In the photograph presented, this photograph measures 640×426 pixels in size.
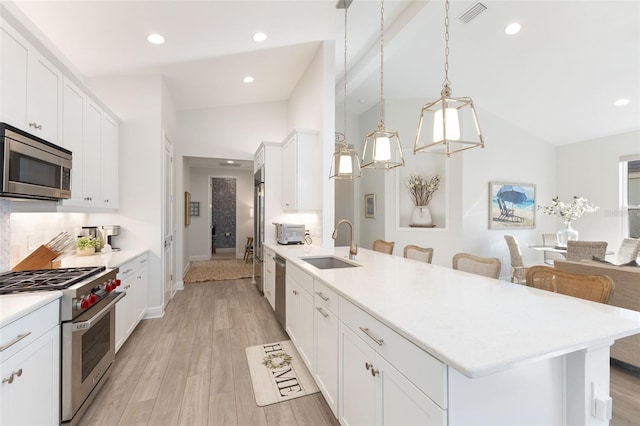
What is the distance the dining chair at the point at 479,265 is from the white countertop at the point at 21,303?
2.68 meters

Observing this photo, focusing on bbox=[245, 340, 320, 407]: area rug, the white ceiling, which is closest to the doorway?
the white ceiling

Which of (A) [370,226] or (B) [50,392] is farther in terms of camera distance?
(A) [370,226]

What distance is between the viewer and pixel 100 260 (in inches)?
108

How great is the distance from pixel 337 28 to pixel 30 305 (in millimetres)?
3762

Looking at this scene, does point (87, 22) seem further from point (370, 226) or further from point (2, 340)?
point (370, 226)

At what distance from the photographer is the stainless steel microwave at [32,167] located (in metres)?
1.70

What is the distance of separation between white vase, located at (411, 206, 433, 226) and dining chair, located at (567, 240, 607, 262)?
2349 millimetres

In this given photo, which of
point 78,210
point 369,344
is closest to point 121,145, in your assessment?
point 78,210

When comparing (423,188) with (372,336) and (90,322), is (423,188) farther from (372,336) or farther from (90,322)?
(90,322)

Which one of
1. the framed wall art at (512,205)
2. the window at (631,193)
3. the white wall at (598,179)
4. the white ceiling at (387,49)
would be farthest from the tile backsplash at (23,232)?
the window at (631,193)

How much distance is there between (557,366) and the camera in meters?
1.17

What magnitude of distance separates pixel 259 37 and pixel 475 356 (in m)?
3.66

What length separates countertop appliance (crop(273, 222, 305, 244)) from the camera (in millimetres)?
4109

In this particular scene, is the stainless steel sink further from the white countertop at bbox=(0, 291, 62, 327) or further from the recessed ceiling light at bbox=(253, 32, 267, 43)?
the recessed ceiling light at bbox=(253, 32, 267, 43)
